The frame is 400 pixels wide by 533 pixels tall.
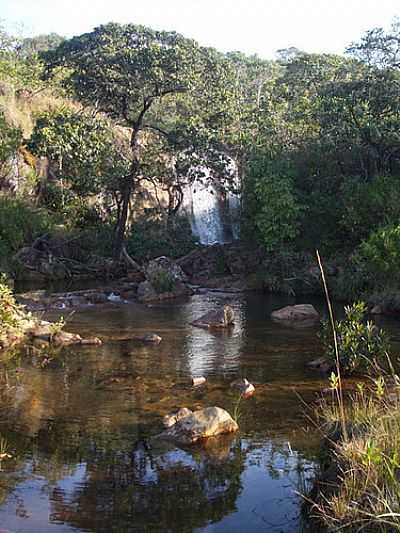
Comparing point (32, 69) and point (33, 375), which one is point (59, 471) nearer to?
point (33, 375)

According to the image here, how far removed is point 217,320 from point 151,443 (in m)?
8.83

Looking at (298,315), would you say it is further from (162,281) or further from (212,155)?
(212,155)

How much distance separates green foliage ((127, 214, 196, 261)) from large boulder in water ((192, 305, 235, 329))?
9.93 metres

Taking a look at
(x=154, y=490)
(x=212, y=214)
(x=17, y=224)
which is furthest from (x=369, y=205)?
(x=154, y=490)

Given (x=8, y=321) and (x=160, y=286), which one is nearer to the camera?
(x=8, y=321)

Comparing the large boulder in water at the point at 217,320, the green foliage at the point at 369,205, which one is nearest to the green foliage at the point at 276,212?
the green foliage at the point at 369,205

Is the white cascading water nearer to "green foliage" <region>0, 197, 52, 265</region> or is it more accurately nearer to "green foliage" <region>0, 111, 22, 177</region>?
"green foliage" <region>0, 197, 52, 265</region>

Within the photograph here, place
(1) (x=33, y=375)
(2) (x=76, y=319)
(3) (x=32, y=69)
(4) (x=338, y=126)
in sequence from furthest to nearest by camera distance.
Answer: (3) (x=32, y=69)
(4) (x=338, y=126)
(2) (x=76, y=319)
(1) (x=33, y=375)

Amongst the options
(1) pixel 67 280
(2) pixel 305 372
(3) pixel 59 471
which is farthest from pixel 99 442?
(1) pixel 67 280

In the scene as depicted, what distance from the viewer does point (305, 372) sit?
12500 mm

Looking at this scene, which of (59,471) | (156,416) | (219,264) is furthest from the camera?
(219,264)

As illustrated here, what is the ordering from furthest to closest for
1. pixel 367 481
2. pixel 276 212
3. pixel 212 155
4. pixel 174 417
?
1. pixel 212 155
2. pixel 276 212
3. pixel 174 417
4. pixel 367 481

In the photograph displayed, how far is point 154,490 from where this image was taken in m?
7.38

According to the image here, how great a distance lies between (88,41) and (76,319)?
12731mm
